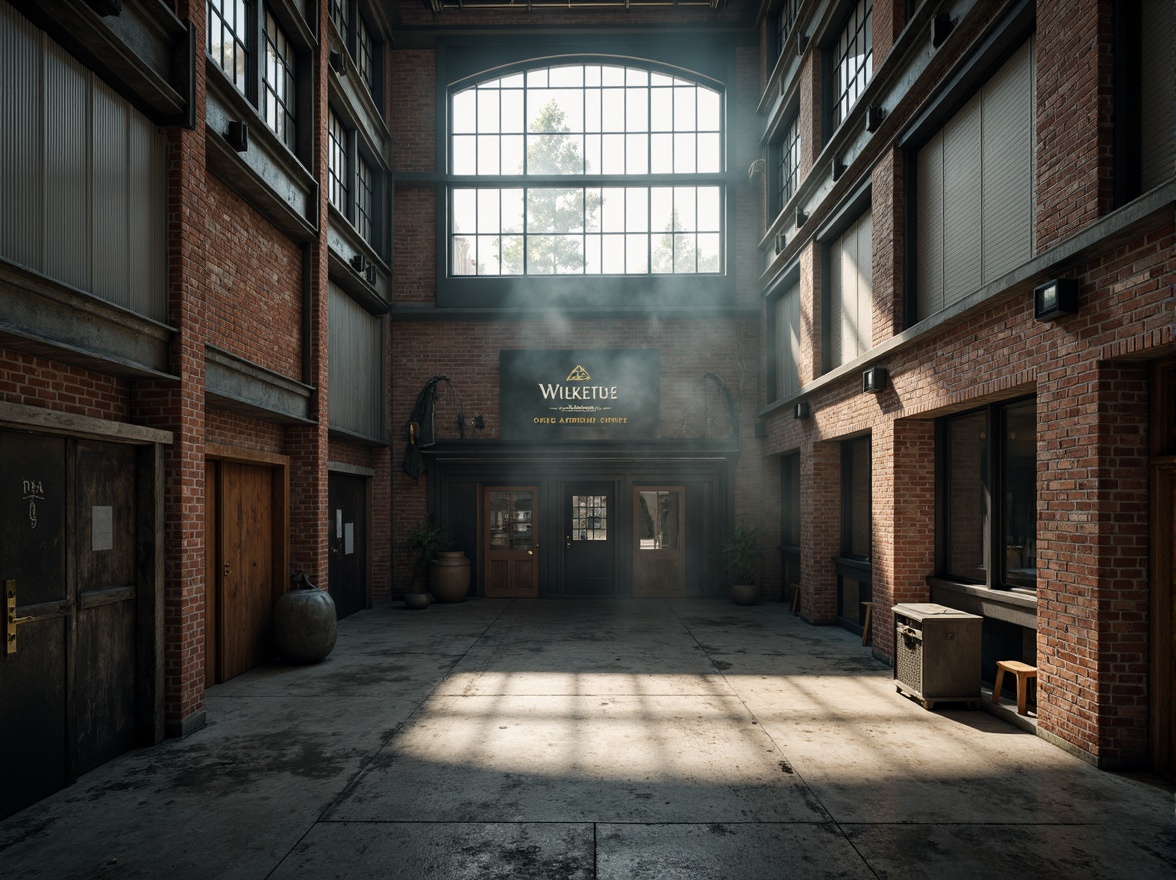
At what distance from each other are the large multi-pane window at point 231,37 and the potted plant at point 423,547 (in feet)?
25.8

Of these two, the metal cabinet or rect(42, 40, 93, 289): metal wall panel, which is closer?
rect(42, 40, 93, 289): metal wall panel

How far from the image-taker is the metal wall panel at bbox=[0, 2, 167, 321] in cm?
478

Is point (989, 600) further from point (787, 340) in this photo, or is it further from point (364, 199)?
point (364, 199)

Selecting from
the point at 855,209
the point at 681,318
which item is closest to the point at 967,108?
the point at 855,209

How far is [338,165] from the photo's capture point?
12.3 meters

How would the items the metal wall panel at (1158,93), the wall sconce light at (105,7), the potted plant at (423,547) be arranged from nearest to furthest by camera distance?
the metal wall panel at (1158,93) → the wall sconce light at (105,7) → the potted plant at (423,547)

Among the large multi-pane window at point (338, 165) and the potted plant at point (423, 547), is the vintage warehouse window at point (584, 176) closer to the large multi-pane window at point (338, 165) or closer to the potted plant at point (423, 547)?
the large multi-pane window at point (338, 165)

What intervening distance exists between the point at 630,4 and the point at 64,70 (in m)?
11.9

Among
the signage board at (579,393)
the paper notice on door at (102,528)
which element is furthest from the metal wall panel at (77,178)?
the signage board at (579,393)

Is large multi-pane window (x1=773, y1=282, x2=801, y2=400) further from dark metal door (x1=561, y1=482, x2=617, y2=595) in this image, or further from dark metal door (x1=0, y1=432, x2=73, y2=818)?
dark metal door (x1=0, y1=432, x2=73, y2=818)

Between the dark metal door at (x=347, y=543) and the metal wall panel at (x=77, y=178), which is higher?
the metal wall panel at (x=77, y=178)

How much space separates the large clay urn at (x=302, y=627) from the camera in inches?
344

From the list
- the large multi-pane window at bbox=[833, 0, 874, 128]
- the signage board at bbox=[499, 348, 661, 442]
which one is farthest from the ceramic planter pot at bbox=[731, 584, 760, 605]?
the large multi-pane window at bbox=[833, 0, 874, 128]

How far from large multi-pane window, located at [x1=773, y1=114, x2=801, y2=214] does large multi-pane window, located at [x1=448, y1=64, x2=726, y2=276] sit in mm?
1179
